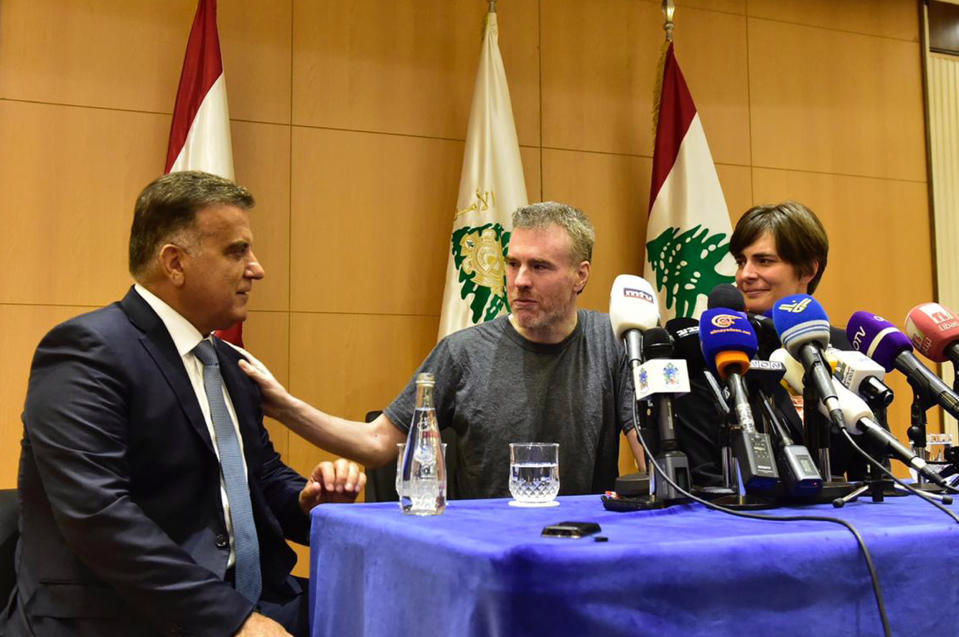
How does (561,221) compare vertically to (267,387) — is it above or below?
above

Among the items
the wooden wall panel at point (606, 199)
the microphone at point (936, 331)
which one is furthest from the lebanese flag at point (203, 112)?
the microphone at point (936, 331)

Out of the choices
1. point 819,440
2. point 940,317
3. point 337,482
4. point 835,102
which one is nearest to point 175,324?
point 337,482

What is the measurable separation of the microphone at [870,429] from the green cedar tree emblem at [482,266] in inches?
90.6

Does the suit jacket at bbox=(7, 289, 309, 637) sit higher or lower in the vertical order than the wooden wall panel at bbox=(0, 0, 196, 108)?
lower

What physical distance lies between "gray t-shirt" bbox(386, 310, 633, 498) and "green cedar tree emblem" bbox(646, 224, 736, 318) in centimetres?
170

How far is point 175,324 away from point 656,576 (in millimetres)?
1332

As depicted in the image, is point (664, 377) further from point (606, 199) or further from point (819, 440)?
point (606, 199)

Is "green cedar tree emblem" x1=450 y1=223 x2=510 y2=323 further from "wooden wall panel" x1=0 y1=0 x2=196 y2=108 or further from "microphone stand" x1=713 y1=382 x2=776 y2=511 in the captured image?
"microphone stand" x1=713 y1=382 x2=776 y2=511

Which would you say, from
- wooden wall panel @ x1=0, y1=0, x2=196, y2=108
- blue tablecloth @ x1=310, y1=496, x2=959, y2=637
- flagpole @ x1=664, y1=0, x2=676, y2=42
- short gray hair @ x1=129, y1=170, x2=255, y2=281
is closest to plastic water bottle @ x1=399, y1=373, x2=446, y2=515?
blue tablecloth @ x1=310, y1=496, x2=959, y2=637

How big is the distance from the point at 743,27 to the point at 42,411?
14.1ft

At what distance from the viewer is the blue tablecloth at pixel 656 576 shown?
111 cm

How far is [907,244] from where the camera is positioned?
515 cm

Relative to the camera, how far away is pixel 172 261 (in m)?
2.10

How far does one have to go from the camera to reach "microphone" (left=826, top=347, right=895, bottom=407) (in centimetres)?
174
